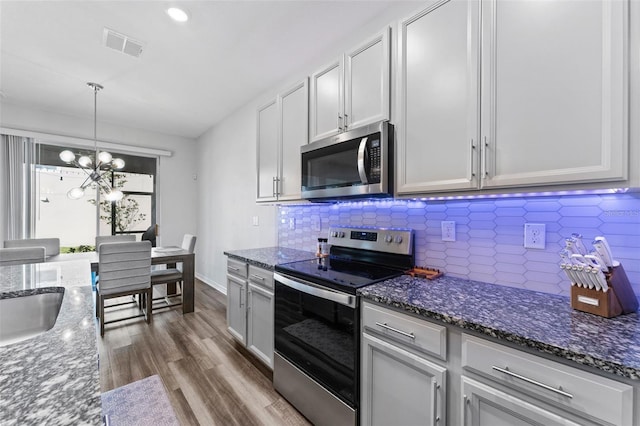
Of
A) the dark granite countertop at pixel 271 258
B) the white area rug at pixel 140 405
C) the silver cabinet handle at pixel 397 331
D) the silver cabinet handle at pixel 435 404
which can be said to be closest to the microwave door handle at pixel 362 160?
the silver cabinet handle at pixel 397 331

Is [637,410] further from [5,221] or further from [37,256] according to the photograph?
[5,221]

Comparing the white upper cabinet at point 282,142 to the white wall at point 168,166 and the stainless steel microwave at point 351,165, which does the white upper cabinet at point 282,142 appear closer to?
the stainless steel microwave at point 351,165

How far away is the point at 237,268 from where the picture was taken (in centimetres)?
243

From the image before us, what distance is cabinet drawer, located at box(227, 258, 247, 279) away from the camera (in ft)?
7.63

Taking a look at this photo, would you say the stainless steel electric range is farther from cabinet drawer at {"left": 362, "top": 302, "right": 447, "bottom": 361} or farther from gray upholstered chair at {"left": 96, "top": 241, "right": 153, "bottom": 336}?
gray upholstered chair at {"left": 96, "top": 241, "right": 153, "bottom": 336}

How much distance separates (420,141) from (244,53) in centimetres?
198

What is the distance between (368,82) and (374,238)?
104 cm

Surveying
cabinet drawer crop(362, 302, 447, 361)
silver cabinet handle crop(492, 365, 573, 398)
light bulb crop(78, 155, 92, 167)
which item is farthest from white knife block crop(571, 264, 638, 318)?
light bulb crop(78, 155, 92, 167)

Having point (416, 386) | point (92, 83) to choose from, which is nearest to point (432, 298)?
point (416, 386)

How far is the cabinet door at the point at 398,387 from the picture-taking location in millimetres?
1090

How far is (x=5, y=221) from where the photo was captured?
360cm

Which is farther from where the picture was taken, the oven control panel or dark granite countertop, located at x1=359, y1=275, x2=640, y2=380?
the oven control panel

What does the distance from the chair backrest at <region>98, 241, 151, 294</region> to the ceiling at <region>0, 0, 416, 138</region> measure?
1855 mm

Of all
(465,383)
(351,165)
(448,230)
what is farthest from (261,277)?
(465,383)
